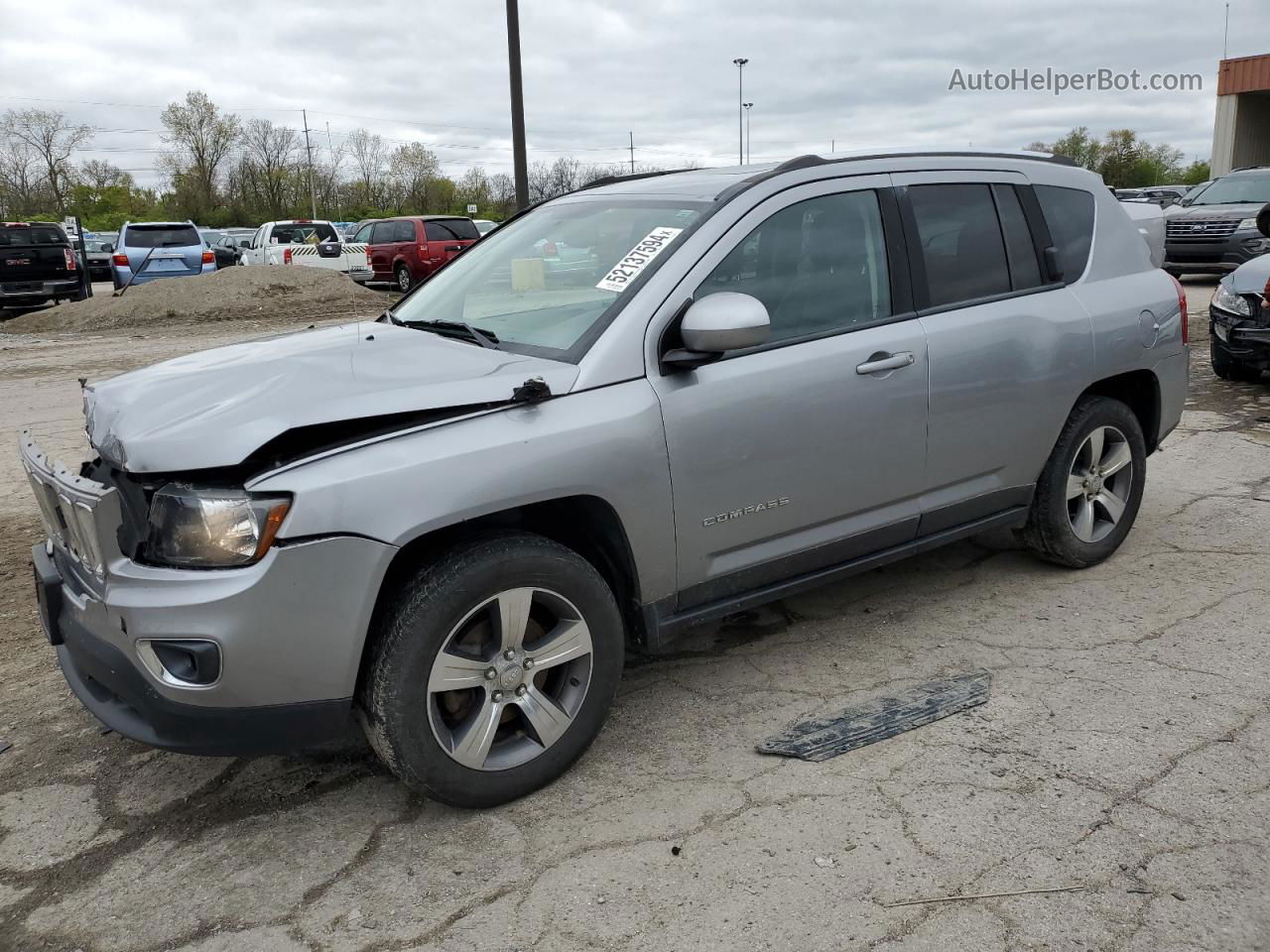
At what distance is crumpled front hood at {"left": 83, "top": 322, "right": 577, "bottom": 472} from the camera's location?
263 cm

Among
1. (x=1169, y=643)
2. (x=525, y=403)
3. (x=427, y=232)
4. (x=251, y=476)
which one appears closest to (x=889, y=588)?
(x=1169, y=643)

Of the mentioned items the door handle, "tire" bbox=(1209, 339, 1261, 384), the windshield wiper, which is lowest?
"tire" bbox=(1209, 339, 1261, 384)

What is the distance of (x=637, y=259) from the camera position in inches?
134

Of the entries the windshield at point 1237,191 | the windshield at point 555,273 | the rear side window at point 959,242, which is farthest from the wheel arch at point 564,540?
the windshield at point 1237,191

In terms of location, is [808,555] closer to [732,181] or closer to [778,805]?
[778,805]

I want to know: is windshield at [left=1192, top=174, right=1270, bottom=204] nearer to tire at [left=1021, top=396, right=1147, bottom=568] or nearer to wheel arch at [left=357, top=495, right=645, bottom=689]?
tire at [left=1021, top=396, right=1147, bottom=568]

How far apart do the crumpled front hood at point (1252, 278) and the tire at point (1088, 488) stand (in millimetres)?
4425

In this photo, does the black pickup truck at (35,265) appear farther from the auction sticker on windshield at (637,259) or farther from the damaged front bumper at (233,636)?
the damaged front bumper at (233,636)

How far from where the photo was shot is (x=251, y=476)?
103 inches

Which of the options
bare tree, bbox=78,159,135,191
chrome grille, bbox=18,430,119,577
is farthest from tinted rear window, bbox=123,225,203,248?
bare tree, bbox=78,159,135,191

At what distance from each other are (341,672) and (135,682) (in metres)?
0.51

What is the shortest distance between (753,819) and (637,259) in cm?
178

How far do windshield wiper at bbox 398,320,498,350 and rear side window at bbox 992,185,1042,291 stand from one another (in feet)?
7.10

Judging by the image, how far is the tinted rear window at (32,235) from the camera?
18.5 metres
